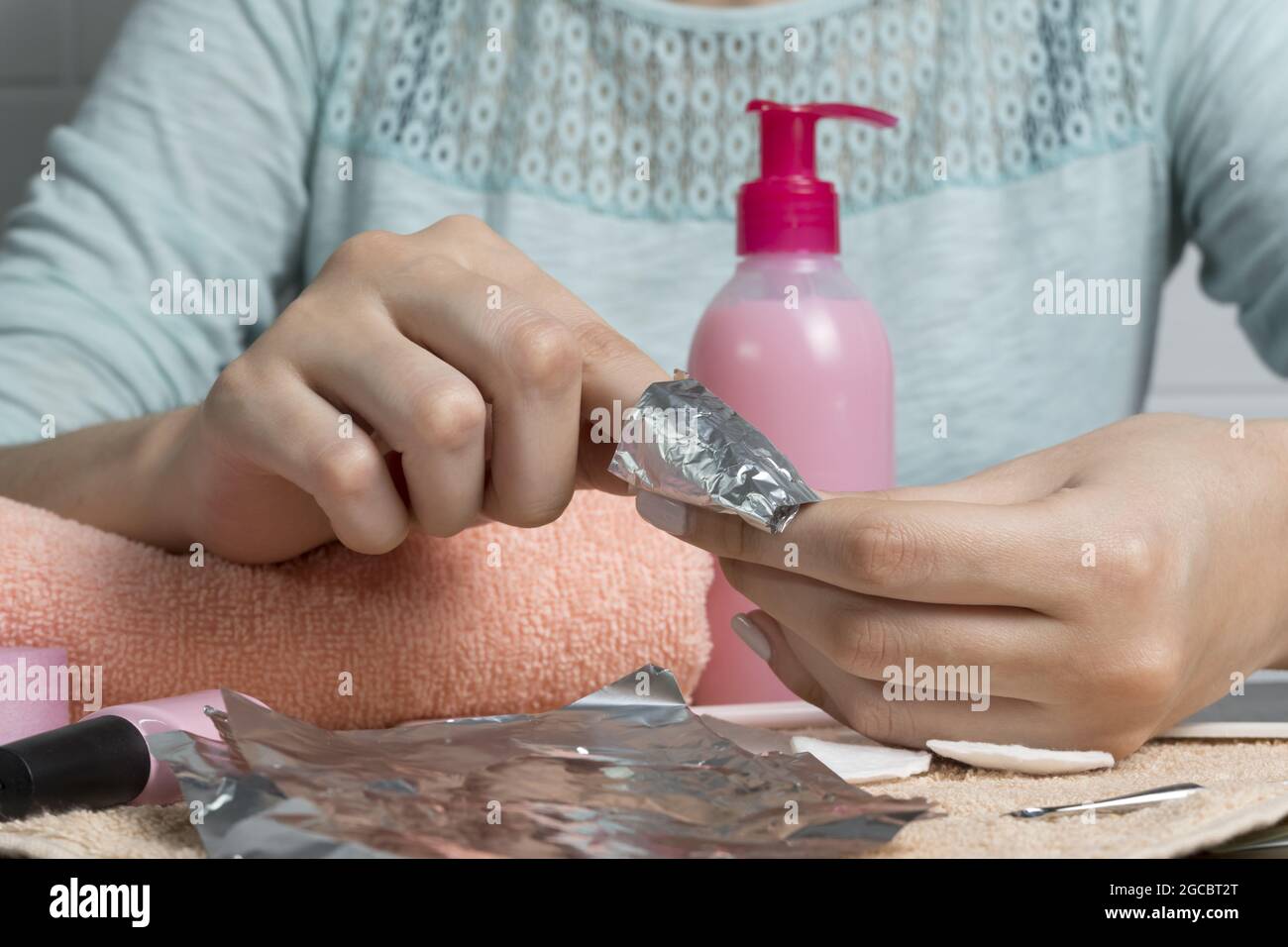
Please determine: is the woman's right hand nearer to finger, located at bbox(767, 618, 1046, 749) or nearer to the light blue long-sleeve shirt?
finger, located at bbox(767, 618, 1046, 749)

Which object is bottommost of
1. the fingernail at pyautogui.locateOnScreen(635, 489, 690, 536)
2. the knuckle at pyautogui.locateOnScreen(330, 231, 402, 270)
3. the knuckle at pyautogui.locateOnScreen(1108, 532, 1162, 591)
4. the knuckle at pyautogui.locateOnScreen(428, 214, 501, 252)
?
Result: the knuckle at pyautogui.locateOnScreen(1108, 532, 1162, 591)

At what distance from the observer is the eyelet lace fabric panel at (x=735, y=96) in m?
0.73

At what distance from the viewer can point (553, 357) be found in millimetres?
316

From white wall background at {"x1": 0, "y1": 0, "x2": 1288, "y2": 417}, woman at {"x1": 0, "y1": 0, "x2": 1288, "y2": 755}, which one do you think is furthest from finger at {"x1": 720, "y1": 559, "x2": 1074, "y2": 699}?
white wall background at {"x1": 0, "y1": 0, "x2": 1288, "y2": 417}

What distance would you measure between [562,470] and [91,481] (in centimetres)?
21

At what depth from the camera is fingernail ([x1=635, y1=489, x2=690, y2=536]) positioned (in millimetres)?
316

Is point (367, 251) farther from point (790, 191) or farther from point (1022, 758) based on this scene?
point (1022, 758)

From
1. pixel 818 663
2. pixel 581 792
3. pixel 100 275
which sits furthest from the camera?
pixel 100 275

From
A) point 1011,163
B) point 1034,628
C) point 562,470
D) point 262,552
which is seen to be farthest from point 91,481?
point 1011,163

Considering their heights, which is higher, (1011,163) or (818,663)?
(1011,163)

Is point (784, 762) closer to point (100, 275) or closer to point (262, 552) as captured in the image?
point (262, 552)

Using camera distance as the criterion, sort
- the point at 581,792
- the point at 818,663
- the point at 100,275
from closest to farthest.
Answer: the point at 581,792 → the point at 818,663 → the point at 100,275

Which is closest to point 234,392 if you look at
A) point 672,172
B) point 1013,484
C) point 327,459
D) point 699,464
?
point 327,459

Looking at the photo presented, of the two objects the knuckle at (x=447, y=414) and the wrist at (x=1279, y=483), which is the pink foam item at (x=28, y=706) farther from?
the wrist at (x=1279, y=483)
